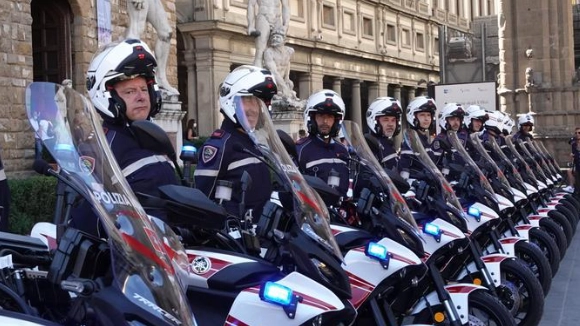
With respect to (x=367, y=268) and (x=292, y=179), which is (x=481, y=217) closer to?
(x=367, y=268)

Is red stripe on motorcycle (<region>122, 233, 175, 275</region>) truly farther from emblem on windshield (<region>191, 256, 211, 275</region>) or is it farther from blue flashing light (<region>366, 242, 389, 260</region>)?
blue flashing light (<region>366, 242, 389, 260</region>)

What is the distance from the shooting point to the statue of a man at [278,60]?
21438 mm

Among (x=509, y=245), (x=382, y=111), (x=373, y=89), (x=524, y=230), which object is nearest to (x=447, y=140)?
(x=382, y=111)

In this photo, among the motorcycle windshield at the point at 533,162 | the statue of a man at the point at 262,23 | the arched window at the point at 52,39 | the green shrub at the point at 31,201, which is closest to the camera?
the green shrub at the point at 31,201

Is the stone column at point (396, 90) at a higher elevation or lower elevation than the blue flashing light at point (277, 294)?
higher

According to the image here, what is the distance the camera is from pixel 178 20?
32.0 meters

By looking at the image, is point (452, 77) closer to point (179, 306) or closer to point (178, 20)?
point (178, 20)

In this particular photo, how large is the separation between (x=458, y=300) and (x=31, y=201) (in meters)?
5.27

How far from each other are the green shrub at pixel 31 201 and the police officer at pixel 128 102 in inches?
207

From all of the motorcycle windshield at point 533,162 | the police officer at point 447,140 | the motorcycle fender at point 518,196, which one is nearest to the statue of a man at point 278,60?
the motorcycle windshield at point 533,162

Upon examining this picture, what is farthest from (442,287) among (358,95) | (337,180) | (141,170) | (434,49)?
(434,49)

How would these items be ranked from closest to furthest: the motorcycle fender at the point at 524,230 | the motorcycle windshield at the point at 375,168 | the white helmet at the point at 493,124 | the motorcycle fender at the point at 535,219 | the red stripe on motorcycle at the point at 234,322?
the red stripe on motorcycle at the point at 234,322 < the motorcycle windshield at the point at 375,168 < the motorcycle fender at the point at 524,230 < the motorcycle fender at the point at 535,219 < the white helmet at the point at 493,124

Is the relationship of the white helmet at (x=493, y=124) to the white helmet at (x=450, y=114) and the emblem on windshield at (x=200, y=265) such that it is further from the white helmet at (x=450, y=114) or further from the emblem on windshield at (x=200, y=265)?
the emblem on windshield at (x=200, y=265)

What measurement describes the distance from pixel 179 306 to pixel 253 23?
19.6 m
